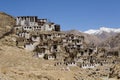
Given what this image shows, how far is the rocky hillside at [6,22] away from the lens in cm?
9756

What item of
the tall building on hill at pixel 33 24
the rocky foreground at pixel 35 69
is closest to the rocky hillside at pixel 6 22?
the tall building on hill at pixel 33 24

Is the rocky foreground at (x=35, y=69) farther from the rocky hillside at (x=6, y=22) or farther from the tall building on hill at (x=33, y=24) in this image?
the rocky hillside at (x=6, y=22)

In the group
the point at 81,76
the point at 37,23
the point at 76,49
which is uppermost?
the point at 37,23

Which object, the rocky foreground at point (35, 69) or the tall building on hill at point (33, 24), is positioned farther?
the tall building on hill at point (33, 24)

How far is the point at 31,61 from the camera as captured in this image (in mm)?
66875

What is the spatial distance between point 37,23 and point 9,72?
27.3 m

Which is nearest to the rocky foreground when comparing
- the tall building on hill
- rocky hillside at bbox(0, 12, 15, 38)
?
the tall building on hill

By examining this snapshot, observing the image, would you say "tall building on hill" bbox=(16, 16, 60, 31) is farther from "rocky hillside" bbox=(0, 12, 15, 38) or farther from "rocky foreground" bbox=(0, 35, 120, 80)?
"rocky hillside" bbox=(0, 12, 15, 38)

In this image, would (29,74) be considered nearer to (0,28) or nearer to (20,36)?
(20,36)

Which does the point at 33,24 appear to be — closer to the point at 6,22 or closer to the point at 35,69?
the point at 35,69

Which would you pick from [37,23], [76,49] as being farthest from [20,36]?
[76,49]

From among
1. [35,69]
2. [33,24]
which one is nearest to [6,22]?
[33,24]

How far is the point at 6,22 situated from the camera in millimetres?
106562

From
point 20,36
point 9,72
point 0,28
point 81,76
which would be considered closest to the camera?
point 9,72
